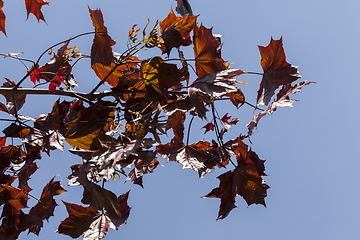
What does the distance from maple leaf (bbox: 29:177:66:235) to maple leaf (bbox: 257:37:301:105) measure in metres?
1.08

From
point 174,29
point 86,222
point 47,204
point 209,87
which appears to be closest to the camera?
point 209,87

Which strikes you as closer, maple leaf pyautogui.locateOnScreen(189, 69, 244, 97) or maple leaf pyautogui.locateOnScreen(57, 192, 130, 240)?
maple leaf pyautogui.locateOnScreen(189, 69, 244, 97)

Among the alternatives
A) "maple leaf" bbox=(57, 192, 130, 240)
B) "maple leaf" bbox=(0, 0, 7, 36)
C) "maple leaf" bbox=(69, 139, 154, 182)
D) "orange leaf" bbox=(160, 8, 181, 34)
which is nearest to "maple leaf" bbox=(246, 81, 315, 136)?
"maple leaf" bbox=(69, 139, 154, 182)

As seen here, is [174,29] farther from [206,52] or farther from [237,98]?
[237,98]

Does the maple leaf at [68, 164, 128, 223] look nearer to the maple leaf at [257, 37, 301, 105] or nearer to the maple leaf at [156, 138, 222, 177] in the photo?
the maple leaf at [156, 138, 222, 177]

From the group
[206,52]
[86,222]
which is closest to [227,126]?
[206,52]

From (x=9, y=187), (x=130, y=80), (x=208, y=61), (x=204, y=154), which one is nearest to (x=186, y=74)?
(x=208, y=61)

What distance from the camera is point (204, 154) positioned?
1.31 meters

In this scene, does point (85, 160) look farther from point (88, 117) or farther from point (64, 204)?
point (64, 204)

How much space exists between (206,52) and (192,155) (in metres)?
0.44

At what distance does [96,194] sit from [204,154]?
48cm

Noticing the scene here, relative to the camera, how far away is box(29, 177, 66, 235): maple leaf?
146cm

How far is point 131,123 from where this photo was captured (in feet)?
3.72

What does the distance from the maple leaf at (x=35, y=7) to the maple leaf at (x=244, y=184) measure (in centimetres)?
125
